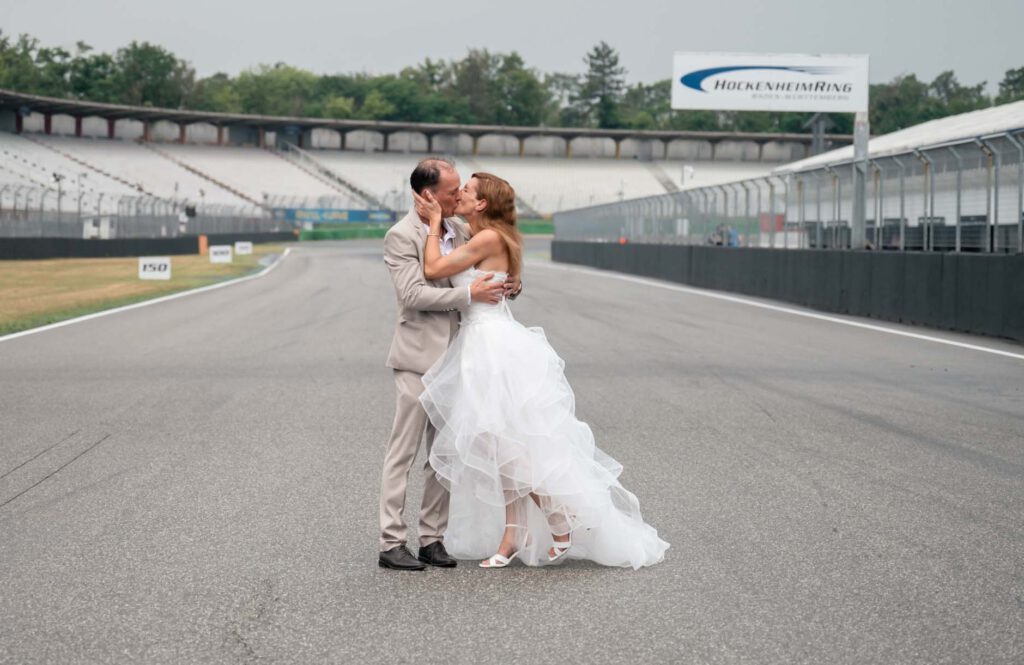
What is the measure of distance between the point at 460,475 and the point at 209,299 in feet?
71.6

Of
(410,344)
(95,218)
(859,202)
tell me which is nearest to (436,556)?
(410,344)

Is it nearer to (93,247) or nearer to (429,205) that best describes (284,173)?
(93,247)

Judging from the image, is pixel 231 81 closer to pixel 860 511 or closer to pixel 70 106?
pixel 70 106

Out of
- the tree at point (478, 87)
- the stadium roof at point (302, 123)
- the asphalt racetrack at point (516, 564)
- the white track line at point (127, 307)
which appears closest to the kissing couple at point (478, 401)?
the asphalt racetrack at point (516, 564)

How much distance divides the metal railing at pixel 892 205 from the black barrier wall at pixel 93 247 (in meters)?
21.8

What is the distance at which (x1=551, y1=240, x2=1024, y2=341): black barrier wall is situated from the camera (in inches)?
704

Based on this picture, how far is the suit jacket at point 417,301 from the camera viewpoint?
17.9ft

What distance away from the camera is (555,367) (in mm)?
5754

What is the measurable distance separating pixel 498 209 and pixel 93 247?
151 ft

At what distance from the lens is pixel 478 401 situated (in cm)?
554

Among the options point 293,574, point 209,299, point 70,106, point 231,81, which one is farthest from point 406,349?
point 231,81

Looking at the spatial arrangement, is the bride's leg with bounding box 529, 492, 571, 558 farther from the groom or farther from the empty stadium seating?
the empty stadium seating

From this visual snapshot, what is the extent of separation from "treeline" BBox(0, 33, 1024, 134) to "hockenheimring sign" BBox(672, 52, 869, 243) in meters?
91.6

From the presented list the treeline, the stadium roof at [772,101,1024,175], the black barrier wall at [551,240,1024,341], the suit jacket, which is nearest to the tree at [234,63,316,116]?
the treeline
